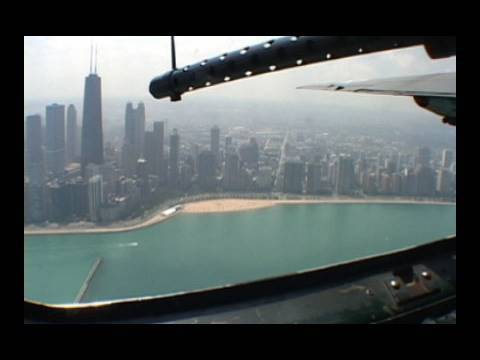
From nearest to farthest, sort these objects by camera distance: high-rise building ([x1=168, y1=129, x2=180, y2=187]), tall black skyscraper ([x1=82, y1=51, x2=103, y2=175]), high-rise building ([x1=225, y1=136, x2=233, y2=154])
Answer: tall black skyscraper ([x1=82, y1=51, x2=103, y2=175]) < high-rise building ([x1=168, y1=129, x2=180, y2=187]) < high-rise building ([x1=225, y1=136, x2=233, y2=154])

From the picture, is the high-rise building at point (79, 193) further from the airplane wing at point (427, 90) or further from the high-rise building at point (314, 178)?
the airplane wing at point (427, 90)

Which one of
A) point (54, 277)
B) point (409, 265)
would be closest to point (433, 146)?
point (54, 277)

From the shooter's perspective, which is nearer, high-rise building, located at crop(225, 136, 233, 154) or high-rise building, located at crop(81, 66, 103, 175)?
high-rise building, located at crop(81, 66, 103, 175)

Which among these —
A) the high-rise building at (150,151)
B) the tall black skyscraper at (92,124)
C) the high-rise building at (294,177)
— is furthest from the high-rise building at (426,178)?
the tall black skyscraper at (92,124)

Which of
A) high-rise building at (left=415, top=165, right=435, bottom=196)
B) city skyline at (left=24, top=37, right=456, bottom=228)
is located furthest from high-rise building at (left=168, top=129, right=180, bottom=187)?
high-rise building at (left=415, top=165, right=435, bottom=196)

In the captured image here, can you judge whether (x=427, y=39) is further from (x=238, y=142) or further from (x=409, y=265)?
(x=238, y=142)

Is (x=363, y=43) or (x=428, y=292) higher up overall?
(x=363, y=43)

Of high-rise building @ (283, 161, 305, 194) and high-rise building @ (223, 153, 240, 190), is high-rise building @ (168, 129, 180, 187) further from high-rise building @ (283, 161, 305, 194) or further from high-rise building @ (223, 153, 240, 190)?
high-rise building @ (283, 161, 305, 194)
